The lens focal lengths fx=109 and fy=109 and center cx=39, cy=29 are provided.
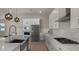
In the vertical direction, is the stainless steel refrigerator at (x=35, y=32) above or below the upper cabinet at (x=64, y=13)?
below

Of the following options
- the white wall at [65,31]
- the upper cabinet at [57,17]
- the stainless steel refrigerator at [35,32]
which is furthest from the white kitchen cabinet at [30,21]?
the white wall at [65,31]

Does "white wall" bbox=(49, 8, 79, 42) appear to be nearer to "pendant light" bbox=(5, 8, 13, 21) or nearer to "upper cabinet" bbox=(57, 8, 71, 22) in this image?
"upper cabinet" bbox=(57, 8, 71, 22)

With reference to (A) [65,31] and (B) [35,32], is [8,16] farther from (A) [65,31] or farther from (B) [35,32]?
(A) [65,31]

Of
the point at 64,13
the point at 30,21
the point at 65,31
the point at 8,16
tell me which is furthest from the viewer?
the point at 65,31

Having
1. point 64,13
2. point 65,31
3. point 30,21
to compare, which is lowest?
point 65,31

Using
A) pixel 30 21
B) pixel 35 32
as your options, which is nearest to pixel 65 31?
pixel 35 32

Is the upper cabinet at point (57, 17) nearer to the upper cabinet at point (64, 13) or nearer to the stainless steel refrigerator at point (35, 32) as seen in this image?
the upper cabinet at point (64, 13)

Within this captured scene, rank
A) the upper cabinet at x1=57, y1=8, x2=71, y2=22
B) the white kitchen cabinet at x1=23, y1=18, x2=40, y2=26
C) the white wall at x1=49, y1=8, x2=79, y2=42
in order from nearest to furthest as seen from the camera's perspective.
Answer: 1. the upper cabinet at x1=57, y1=8, x2=71, y2=22
2. the white kitchen cabinet at x1=23, y1=18, x2=40, y2=26
3. the white wall at x1=49, y1=8, x2=79, y2=42

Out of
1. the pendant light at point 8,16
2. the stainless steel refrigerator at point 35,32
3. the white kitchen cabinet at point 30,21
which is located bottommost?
the stainless steel refrigerator at point 35,32

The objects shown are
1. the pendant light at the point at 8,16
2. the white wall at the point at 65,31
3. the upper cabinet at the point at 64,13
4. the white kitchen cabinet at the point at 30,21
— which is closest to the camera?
the pendant light at the point at 8,16

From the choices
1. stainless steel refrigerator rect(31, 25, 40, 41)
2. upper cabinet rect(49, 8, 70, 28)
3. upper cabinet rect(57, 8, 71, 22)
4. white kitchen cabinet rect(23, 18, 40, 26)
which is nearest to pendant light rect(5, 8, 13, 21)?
white kitchen cabinet rect(23, 18, 40, 26)

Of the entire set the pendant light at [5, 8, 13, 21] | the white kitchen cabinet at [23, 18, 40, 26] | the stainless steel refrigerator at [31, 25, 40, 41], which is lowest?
the stainless steel refrigerator at [31, 25, 40, 41]

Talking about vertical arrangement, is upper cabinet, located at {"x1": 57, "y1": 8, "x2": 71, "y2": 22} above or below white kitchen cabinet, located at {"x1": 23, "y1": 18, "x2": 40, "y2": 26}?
above

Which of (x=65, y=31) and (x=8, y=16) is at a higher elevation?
(x=8, y=16)
